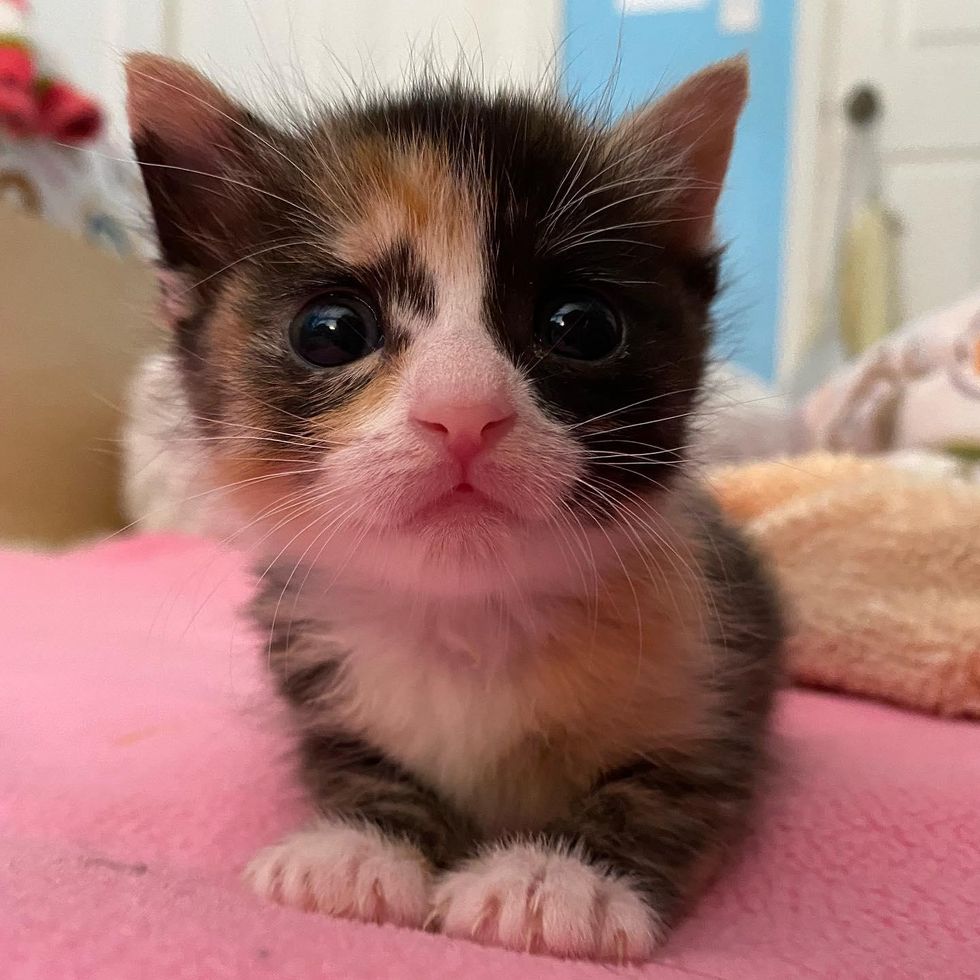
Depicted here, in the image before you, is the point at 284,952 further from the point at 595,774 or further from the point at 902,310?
the point at 902,310

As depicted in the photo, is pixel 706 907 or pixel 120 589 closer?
pixel 706 907

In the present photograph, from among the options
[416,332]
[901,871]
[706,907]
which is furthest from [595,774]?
[416,332]

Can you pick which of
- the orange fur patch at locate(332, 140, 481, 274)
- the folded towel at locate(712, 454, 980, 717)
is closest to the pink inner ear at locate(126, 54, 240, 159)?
the orange fur patch at locate(332, 140, 481, 274)

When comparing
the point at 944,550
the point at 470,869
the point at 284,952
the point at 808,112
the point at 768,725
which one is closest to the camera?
the point at 284,952

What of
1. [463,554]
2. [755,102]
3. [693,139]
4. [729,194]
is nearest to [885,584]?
[693,139]

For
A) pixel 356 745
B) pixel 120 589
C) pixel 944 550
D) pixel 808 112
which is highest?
pixel 808 112

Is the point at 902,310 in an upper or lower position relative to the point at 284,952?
lower

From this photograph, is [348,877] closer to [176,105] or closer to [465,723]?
[465,723]
